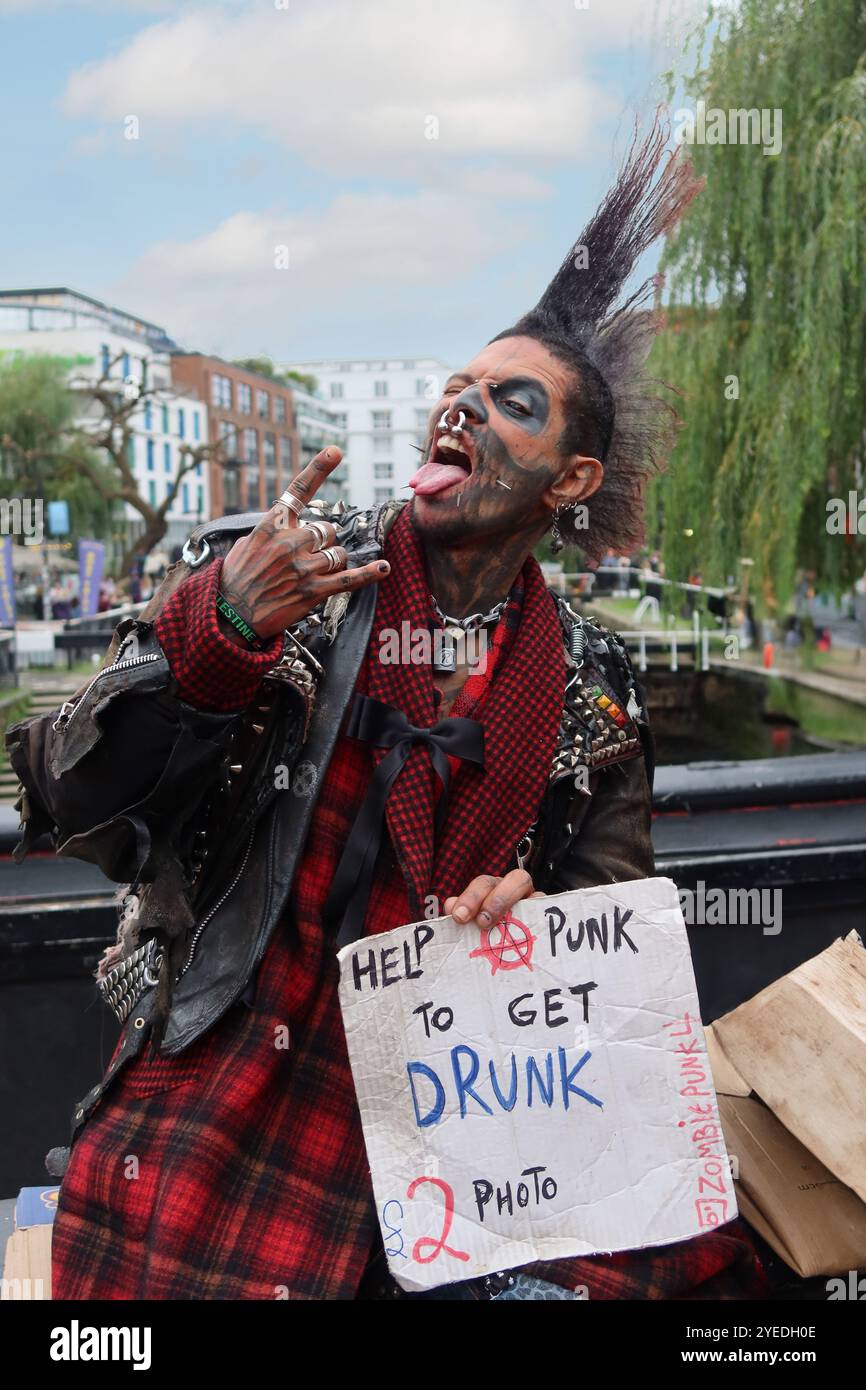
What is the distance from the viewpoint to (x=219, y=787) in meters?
2.10

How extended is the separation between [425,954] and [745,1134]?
915 mm

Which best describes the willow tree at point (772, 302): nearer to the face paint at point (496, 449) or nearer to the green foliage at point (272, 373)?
the face paint at point (496, 449)

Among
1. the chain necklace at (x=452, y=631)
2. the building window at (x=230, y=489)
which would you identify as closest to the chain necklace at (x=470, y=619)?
the chain necklace at (x=452, y=631)

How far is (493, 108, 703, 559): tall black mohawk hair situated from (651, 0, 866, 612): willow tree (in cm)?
718

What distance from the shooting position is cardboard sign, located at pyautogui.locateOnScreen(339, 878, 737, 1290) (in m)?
1.94

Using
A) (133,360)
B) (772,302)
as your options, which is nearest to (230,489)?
(133,360)

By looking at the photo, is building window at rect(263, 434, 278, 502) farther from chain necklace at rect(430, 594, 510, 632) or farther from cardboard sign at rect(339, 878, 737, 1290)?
cardboard sign at rect(339, 878, 737, 1290)

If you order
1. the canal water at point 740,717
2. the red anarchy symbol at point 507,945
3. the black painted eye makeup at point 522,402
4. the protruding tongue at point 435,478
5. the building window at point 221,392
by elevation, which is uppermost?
the building window at point 221,392

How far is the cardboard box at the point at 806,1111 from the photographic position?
2.04m

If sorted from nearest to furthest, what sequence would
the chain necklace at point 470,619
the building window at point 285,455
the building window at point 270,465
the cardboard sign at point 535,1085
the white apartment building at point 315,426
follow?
the cardboard sign at point 535,1085
the chain necklace at point 470,619
the building window at point 270,465
the building window at point 285,455
the white apartment building at point 315,426

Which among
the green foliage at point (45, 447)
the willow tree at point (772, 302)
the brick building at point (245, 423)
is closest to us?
the willow tree at point (772, 302)

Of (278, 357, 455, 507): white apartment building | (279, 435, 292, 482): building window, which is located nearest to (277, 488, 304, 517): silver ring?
(279, 435, 292, 482): building window

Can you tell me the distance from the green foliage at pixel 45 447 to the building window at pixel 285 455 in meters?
45.3

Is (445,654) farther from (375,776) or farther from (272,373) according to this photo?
(272,373)
